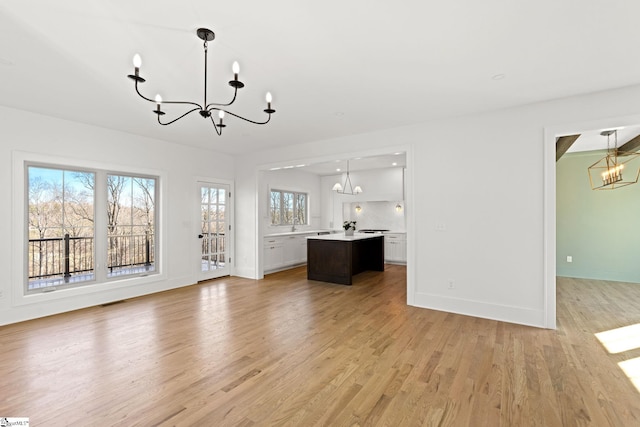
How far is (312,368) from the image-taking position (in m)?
2.65

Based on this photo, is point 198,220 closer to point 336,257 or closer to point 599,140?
point 336,257

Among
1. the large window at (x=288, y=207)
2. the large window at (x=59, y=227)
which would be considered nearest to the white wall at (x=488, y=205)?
the large window at (x=288, y=207)

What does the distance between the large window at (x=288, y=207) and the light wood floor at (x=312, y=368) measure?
4145 millimetres

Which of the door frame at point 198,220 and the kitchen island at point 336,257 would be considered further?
the door frame at point 198,220

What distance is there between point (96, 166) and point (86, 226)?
94cm

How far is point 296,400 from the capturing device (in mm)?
2191

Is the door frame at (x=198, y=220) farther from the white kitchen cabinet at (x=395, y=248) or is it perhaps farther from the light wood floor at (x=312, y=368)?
the white kitchen cabinet at (x=395, y=248)

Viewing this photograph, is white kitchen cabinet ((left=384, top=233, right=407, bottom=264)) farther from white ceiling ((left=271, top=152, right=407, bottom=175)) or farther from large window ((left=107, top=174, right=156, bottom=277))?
large window ((left=107, top=174, right=156, bottom=277))

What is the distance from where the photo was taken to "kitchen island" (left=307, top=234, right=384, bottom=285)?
5.84 meters

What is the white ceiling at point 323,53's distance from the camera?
80.7 inches

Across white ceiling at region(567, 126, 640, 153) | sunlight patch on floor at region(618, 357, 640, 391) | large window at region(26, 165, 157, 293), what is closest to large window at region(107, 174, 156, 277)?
large window at region(26, 165, 157, 293)

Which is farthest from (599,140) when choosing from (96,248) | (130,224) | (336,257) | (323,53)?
(96,248)

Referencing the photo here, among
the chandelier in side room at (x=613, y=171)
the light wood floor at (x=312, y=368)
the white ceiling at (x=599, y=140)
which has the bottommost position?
the light wood floor at (x=312, y=368)

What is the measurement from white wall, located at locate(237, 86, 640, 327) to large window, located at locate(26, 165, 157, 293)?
14.1 ft
